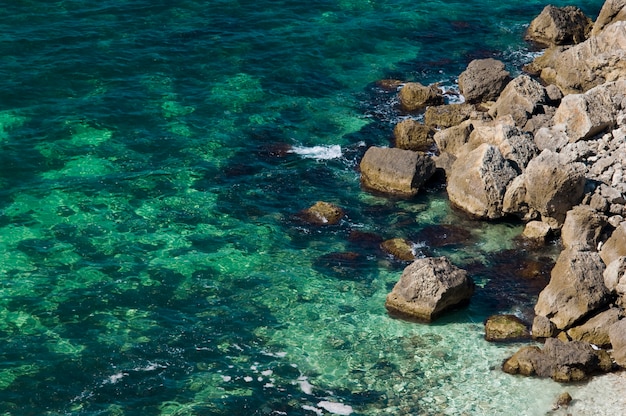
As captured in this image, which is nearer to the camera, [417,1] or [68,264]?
[68,264]

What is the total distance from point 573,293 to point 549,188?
562 centimetres

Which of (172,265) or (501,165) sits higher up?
(501,165)

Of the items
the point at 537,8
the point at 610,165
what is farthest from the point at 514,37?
the point at 610,165

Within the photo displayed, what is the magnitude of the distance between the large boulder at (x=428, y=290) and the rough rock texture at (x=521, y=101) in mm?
11986

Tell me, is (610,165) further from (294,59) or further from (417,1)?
(417,1)

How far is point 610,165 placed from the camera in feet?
123

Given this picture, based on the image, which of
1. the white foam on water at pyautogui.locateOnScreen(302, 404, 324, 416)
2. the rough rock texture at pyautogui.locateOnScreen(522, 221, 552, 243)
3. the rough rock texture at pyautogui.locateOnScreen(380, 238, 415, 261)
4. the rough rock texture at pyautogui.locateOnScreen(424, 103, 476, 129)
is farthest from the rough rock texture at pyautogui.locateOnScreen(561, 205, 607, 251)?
the white foam on water at pyautogui.locateOnScreen(302, 404, 324, 416)

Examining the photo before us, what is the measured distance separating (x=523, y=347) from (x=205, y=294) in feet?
37.4

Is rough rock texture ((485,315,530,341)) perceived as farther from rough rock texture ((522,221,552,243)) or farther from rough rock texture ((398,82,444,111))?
rough rock texture ((398,82,444,111))

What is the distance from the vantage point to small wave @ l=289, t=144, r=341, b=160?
42.8 meters

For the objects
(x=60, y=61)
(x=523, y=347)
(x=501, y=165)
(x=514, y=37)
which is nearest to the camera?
(x=523, y=347)

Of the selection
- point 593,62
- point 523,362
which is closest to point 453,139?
point 593,62

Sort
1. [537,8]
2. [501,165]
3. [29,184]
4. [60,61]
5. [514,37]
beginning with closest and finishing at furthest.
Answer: [501,165] < [29,184] < [60,61] < [514,37] < [537,8]

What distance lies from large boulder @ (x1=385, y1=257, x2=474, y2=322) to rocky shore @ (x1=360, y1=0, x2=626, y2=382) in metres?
0.05
